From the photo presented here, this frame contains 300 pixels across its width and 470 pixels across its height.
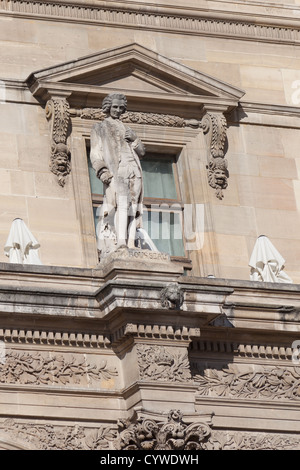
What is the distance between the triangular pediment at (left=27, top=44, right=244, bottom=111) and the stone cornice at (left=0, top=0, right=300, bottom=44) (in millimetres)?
872

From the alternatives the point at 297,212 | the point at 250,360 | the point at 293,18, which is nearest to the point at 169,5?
the point at 293,18

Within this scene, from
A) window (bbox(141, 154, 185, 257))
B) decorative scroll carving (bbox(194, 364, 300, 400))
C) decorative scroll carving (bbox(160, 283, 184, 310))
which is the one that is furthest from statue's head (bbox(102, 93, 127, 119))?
decorative scroll carving (bbox(194, 364, 300, 400))

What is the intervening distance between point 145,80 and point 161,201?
192cm

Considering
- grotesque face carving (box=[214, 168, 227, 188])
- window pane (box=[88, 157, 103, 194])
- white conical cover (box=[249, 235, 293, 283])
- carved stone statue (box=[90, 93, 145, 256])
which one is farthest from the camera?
grotesque face carving (box=[214, 168, 227, 188])

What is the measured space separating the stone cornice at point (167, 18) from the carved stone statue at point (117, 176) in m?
3.29

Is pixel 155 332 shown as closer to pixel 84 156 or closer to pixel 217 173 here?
pixel 84 156

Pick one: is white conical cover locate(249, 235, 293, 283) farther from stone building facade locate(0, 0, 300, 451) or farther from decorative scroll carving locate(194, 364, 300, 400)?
decorative scroll carving locate(194, 364, 300, 400)

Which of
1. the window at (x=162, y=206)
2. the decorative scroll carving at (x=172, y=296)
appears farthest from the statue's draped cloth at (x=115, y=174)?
the window at (x=162, y=206)

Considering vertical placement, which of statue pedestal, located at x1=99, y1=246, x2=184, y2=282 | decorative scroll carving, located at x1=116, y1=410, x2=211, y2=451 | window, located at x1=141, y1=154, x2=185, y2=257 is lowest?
decorative scroll carving, located at x1=116, y1=410, x2=211, y2=451

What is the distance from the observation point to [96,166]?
929 inches

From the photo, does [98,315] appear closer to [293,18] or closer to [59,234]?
[59,234]

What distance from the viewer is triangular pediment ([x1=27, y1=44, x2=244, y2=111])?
85.4 feet

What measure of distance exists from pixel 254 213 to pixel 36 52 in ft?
13.6

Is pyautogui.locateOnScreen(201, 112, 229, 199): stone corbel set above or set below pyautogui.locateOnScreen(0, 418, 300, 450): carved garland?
above
